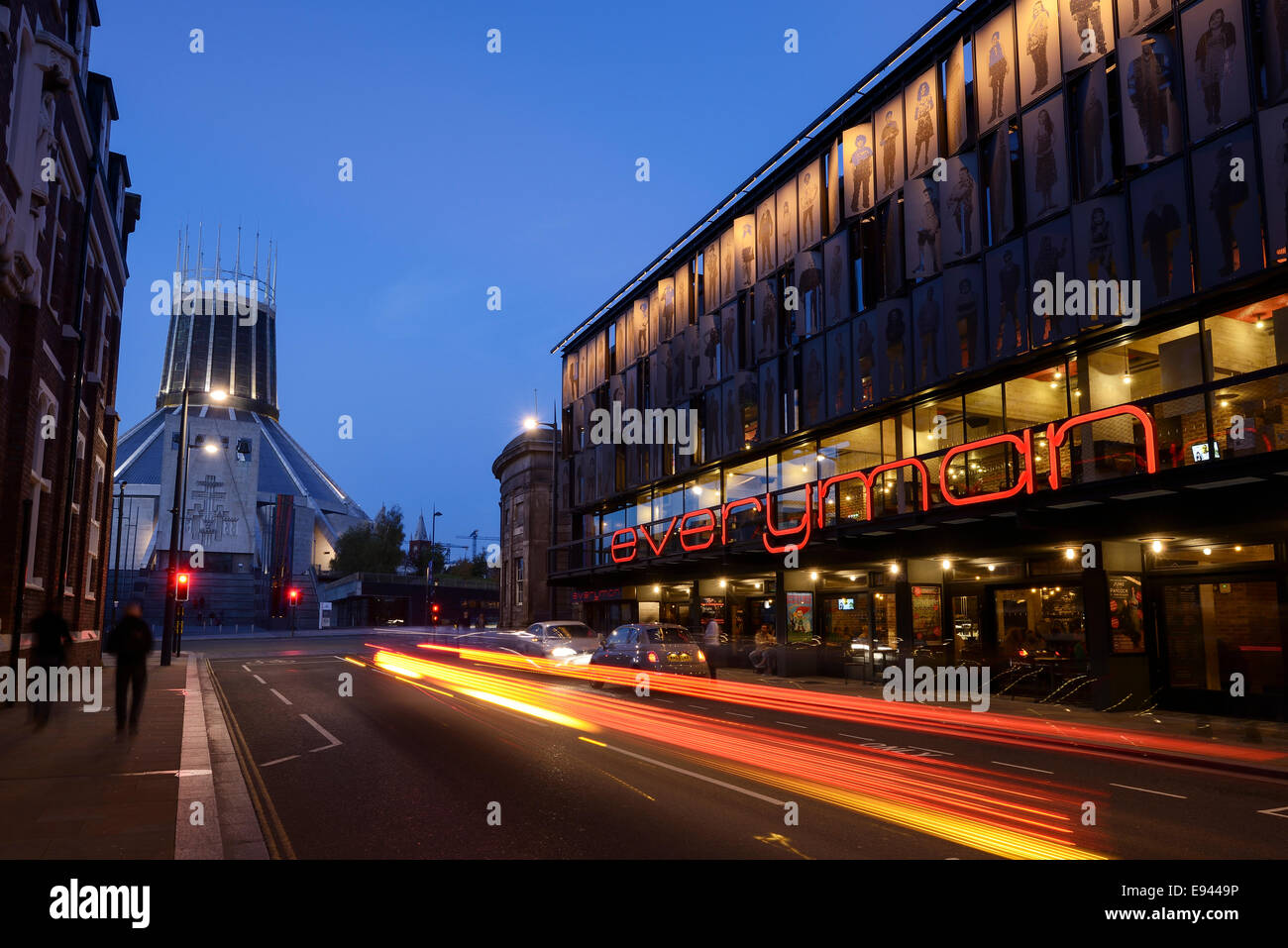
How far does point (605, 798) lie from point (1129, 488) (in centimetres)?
1233

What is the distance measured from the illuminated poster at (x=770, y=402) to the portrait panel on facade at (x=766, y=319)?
49 cm

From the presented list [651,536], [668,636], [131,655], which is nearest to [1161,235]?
[668,636]

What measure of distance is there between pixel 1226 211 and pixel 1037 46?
7.05 m

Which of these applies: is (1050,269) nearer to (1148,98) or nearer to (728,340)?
(1148,98)

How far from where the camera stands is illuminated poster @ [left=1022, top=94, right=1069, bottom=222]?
65.1 ft

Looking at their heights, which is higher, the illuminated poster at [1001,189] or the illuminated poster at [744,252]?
the illuminated poster at [744,252]

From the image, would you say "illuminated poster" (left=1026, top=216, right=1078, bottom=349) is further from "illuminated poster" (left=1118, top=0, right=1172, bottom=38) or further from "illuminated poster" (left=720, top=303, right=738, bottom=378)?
"illuminated poster" (left=720, top=303, right=738, bottom=378)

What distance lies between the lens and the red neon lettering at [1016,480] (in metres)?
18.2

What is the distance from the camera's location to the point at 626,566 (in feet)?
121

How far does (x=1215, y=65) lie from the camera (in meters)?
16.9

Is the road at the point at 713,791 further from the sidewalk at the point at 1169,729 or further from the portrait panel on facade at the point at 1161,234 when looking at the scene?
the portrait panel on facade at the point at 1161,234

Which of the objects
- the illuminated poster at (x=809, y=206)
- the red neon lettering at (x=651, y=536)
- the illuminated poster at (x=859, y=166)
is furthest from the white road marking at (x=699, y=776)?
the illuminated poster at (x=809, y=206)

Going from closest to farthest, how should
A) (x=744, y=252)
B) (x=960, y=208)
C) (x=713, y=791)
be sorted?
(x=713, y=791) → (x=960, y=208) → (x=744, y=252)

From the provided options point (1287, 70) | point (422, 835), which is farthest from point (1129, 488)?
point (422, 835)
